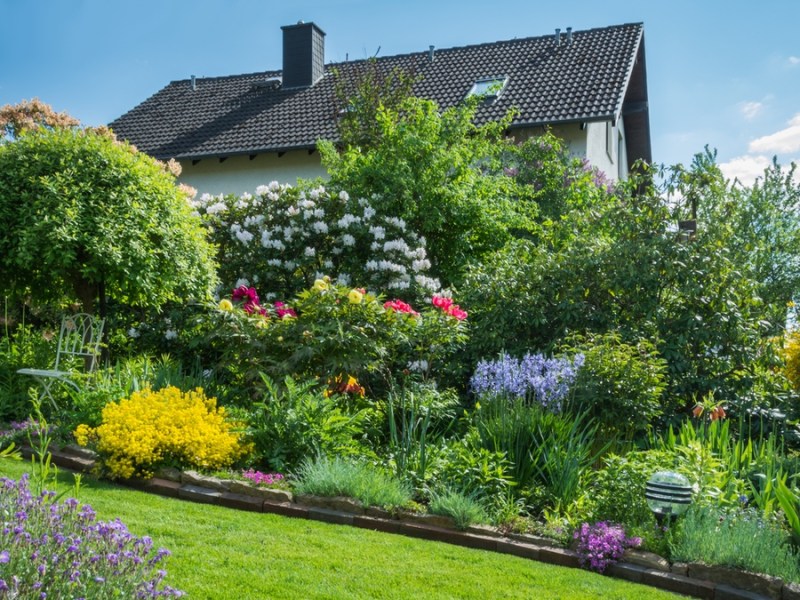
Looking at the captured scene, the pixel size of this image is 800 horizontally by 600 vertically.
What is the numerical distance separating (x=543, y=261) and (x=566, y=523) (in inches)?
155

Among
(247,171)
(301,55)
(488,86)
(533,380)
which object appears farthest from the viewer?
(301,55)

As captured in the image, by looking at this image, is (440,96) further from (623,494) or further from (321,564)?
(321,564)

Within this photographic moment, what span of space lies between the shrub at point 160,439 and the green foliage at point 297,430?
0.64ft

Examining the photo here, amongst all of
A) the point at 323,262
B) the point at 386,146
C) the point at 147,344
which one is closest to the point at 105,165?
the point at 147,344

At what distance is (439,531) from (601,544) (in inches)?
39.3

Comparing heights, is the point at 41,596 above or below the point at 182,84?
below

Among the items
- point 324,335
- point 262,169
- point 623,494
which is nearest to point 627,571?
point 623,494

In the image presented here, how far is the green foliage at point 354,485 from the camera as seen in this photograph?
5.57 metres

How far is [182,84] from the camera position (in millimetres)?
24141

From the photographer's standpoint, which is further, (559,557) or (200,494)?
(200,494)

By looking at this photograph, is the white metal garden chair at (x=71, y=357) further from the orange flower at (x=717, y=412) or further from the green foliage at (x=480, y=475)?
the orange flower at (x=717, y=412)

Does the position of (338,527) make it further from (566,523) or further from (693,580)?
(693,580)

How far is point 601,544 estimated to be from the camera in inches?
195

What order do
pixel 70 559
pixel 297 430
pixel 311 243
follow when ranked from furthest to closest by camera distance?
pixel 311 243, pixel 297 430, pixel 70 559
